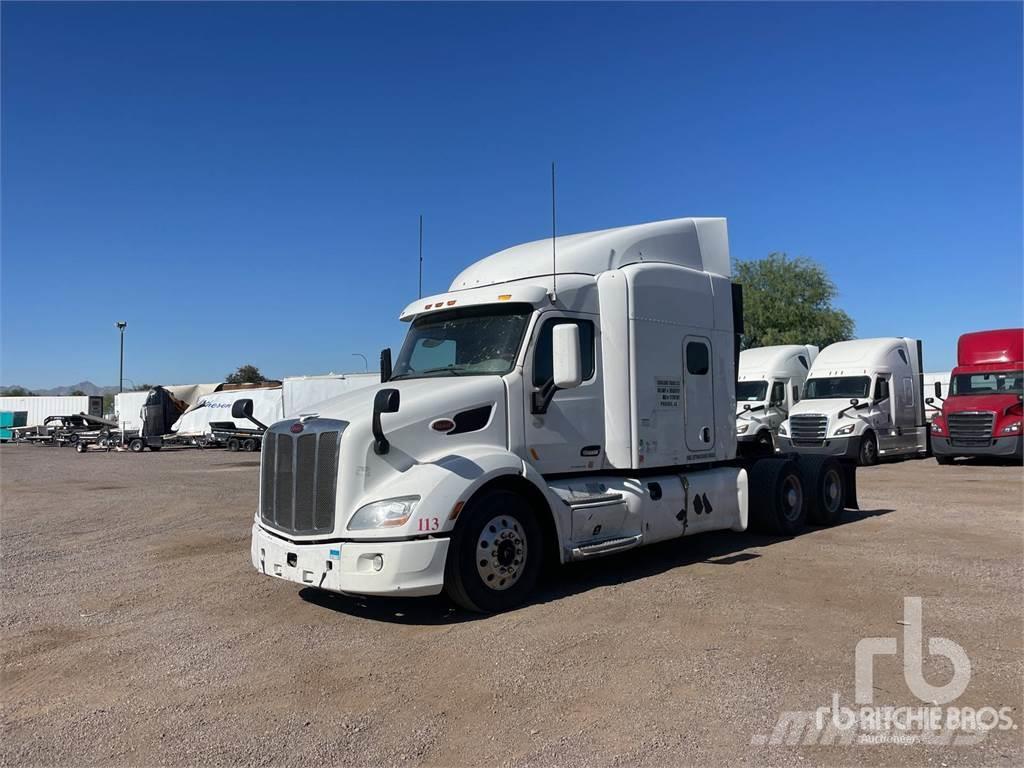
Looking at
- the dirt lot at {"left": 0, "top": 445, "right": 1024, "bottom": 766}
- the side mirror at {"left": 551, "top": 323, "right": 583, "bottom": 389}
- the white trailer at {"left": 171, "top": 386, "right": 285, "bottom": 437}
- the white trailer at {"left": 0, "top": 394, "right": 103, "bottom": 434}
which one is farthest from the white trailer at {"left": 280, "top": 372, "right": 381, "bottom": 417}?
the white trailer at {"left": 0, "top": 394, "right": 103, "bottom": 434}

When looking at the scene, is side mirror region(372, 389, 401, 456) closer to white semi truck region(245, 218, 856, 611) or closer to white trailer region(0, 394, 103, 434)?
white semi truck region(245, 218, 856, 611)

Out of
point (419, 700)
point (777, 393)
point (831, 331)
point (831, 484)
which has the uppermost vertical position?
point (831, 331)

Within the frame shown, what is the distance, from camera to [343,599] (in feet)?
23.3

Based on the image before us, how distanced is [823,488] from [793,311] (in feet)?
117

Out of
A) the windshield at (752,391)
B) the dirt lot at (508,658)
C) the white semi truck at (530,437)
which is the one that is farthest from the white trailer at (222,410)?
the white semi truck at (530,437)

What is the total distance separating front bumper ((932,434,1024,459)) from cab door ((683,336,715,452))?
14002 millimetres

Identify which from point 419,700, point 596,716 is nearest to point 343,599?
point 419,700

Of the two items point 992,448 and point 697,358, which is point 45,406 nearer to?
point 992,448

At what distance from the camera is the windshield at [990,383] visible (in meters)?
20.0

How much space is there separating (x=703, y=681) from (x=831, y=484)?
6637 mm

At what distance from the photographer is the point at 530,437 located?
23.1ft

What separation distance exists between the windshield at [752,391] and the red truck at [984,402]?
434 cm

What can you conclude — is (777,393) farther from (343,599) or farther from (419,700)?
(419,700)

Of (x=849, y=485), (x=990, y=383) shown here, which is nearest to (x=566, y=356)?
(x=849, y=485)
